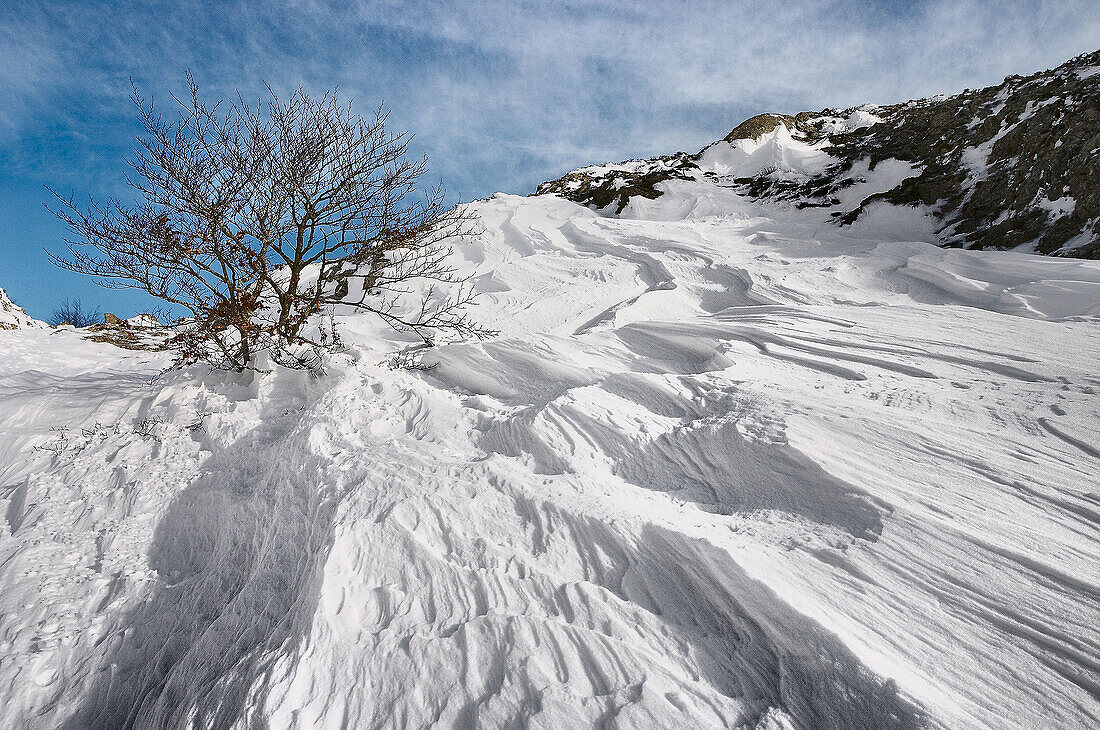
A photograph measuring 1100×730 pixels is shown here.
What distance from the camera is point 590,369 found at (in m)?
4.70

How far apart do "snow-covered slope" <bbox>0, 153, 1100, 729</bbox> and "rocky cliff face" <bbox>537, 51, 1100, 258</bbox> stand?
328 cm

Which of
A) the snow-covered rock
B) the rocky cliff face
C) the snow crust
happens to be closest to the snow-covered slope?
the rocky cliff face

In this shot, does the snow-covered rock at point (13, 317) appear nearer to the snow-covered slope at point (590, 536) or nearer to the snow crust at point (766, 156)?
the snow-covered slope at point (590, 536)

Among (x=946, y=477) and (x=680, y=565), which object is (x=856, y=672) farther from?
(x=946, y=477)

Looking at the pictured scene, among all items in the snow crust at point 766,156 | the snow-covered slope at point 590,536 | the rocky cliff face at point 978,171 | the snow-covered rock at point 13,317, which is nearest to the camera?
the snow-covered slope at point 590,536

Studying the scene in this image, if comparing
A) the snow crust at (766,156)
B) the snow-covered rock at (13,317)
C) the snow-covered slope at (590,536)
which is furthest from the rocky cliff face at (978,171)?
the snow-covered rock at (13,317)

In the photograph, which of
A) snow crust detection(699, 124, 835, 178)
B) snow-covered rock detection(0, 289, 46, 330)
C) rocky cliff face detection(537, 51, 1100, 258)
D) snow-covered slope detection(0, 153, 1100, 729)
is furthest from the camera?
snow crust detection(699, 124, 835, 178)

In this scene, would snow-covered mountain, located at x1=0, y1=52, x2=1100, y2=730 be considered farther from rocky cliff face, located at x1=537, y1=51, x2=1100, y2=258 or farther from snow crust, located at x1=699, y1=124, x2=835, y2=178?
snow crust, located at x1=699, y1=124, x2=835, y2=178

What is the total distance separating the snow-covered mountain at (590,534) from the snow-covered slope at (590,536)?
0.01 m

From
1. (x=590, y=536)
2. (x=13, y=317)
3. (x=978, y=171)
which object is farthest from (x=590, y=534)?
(x=13, y=317)

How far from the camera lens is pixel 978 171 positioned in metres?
9.68

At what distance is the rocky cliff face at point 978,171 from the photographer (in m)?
7.39

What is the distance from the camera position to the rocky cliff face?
7.39 meters

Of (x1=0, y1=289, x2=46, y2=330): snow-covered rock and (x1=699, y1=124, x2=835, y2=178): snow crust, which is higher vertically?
(x1=699, y1=124, x2=835, y2=178): snow crust
